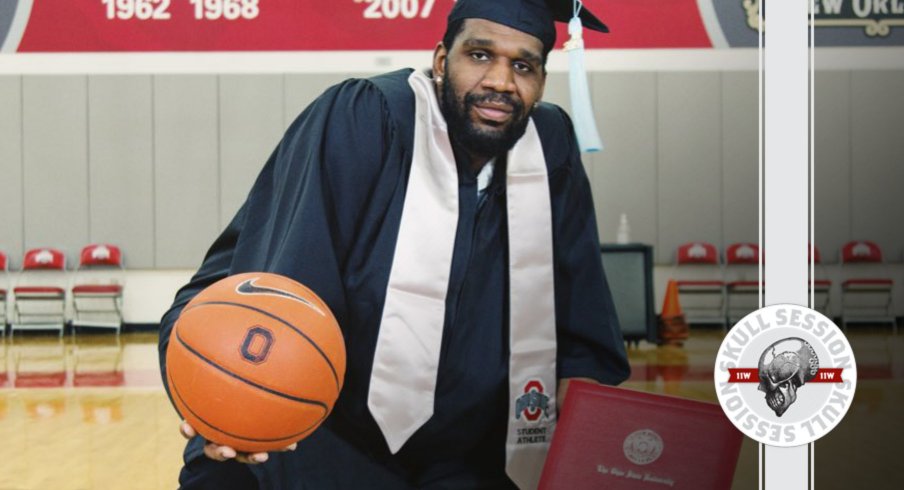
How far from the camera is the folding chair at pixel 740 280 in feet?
29.5

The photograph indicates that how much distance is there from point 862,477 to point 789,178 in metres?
2.32

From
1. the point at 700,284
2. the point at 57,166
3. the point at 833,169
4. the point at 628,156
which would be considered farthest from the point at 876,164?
the point at 57,166

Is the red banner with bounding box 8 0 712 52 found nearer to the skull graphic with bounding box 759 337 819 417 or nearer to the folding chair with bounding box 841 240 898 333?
the folding chair with bounding box 841 240 898 333

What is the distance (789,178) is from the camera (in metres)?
2.03

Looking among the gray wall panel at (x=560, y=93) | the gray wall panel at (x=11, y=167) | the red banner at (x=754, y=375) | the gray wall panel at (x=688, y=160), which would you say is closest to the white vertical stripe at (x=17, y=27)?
the gray wall panel at (x=11, y=167)

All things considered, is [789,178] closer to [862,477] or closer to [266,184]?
[266,184]

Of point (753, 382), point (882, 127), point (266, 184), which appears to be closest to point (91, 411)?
point (266, 184)

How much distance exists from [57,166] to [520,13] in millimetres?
8804

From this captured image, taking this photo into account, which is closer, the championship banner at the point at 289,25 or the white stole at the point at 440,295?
the white stole at the point at 440,295

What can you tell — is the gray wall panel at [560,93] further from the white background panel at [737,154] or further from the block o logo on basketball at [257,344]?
the block o logo on basketball at [257,344]

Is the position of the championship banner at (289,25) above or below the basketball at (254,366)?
above

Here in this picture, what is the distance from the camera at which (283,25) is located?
941 centimetres

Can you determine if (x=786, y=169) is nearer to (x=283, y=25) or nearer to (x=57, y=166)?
(x=283, y=25)

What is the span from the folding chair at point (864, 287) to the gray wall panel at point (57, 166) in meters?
7.43
